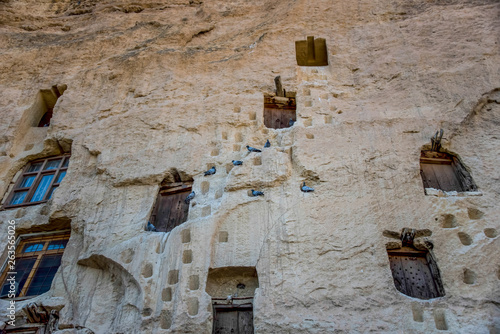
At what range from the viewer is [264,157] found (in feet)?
20.8

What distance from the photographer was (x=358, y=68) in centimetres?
791

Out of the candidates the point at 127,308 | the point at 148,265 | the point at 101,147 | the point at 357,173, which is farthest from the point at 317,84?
the point at 127,308

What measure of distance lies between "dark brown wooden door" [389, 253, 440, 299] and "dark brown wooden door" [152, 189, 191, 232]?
9.26 ft

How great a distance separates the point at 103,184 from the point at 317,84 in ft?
12.6

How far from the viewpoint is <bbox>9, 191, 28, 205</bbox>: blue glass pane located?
730 centimetres

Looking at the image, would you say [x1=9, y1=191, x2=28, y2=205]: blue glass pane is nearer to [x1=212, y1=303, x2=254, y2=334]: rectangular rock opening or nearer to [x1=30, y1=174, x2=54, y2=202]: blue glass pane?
[x1=30, y1=174, x2=54, y2=202]: blue glass pane

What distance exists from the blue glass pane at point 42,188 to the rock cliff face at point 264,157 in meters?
0.42

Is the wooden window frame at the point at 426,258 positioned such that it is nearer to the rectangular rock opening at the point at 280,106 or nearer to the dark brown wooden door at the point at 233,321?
the dark brown wooden door at the point at 233,321

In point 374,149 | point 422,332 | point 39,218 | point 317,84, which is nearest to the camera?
point 422,332

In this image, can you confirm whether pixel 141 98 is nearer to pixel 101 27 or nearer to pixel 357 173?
pixel 101 27

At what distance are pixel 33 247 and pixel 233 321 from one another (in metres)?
3.44

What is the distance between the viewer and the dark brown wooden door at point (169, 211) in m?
6.30

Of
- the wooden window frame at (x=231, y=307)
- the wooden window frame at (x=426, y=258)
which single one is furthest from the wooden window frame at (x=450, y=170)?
the wooden window frame at (x=231, y=307)

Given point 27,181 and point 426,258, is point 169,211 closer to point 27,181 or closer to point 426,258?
point 27,181
